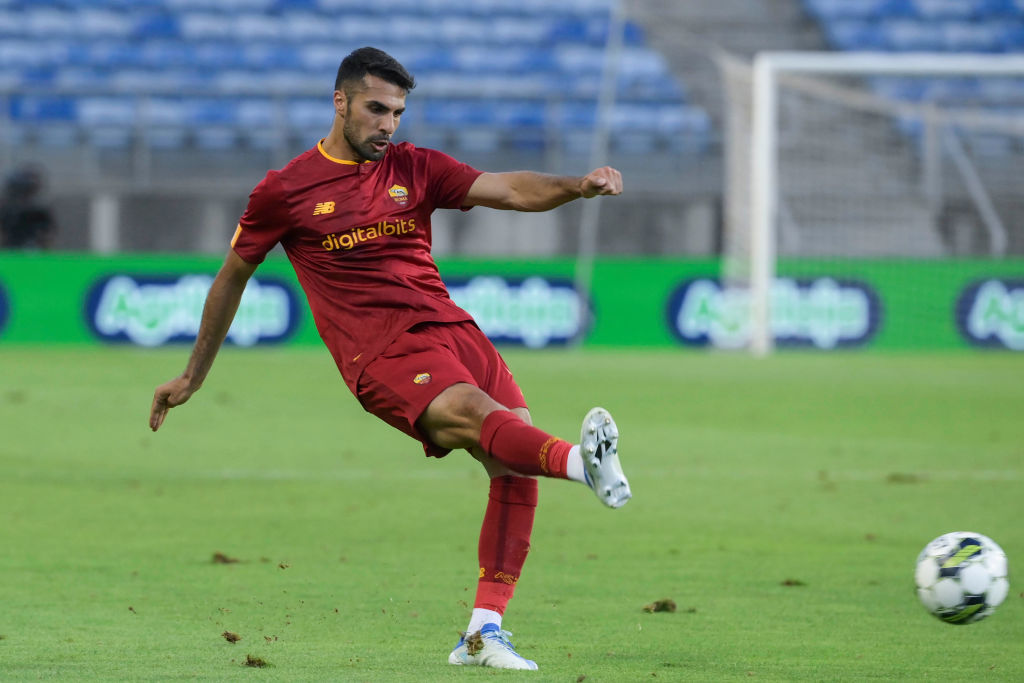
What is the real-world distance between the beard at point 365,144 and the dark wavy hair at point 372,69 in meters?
0.12

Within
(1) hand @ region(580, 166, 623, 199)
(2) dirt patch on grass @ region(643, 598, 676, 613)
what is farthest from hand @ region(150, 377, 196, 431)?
(2) dirt patch on grass @ region(643, 598, 676, 613)

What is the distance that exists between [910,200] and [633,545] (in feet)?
49.2

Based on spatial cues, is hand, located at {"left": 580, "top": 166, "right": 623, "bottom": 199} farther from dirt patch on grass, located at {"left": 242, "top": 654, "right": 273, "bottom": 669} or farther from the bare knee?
dirt patch on grass, located at {"left": 242, "top": 654, "right": 273, "bottom": 669}

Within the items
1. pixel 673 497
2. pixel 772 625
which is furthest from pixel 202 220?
pixel 772 625

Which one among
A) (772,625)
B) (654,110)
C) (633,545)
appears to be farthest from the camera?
(654,110)

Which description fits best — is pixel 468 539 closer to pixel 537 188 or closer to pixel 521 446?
pixel 537 188

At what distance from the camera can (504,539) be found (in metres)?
4.57

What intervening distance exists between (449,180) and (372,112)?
33 centimetres

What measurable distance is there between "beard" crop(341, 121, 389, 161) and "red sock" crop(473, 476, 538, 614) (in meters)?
1.02

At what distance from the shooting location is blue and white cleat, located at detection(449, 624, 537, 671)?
4.29m

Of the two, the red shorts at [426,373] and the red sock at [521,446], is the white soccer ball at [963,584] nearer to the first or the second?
the red sock at [521,446]

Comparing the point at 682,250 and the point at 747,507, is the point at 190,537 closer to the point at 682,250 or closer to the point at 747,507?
the point at 747,507

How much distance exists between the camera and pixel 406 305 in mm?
4641

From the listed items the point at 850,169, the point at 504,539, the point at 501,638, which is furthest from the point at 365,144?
the point at 850,169
